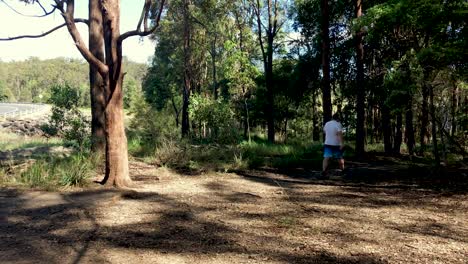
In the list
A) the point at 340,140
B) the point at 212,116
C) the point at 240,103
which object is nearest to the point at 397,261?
the point at 340,140

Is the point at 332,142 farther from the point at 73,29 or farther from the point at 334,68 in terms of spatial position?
the point at 334,68

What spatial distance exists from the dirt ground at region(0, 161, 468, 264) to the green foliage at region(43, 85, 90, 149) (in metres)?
3.11

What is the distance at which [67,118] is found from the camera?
11.4 metres

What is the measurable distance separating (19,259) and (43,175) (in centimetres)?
446

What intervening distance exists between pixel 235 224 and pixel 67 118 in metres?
7.61

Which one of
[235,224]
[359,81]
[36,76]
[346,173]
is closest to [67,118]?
[235,224]

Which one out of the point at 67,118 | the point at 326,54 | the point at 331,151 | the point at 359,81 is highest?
the point at 326,54

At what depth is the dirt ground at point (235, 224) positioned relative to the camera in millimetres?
4387

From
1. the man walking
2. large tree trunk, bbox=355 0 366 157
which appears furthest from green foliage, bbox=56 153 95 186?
large tree trunk, bbox=355 0 366 157

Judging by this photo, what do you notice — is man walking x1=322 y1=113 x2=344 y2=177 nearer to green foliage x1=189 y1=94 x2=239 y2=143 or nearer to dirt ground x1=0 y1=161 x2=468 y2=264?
dirt ground x1=0 y1=161 x2=468 y2=264

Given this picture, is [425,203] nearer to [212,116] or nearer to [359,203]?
[359,203]

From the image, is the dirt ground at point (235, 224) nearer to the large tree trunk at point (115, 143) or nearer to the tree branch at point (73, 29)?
the large tree trunk at point (115, 143)

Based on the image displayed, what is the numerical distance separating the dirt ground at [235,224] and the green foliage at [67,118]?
311 centimetres

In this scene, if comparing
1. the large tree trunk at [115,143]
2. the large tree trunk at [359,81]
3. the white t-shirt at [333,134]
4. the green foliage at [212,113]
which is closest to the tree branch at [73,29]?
the large tree trunk at [115,143]
